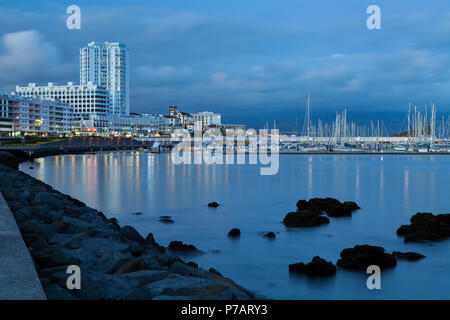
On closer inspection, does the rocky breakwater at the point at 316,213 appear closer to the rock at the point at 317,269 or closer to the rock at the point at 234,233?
the rock at the point at 234,233

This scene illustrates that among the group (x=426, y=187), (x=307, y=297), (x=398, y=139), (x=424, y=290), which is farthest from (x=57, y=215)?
(x=398, y=139)

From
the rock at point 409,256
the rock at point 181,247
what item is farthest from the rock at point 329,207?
the rock at point 181,247

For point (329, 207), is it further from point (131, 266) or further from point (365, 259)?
point (131, 266)

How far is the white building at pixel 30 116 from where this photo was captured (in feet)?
457

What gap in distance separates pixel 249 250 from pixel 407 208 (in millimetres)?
14174

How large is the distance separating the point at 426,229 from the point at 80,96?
625 ft

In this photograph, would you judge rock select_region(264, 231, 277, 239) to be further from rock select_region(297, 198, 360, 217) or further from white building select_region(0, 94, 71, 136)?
white building select_region(0, 94, 71, 136)

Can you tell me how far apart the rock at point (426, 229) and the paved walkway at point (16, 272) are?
479 inches

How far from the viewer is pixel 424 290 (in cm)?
1034

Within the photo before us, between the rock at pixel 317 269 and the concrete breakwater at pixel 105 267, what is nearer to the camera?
the concrete breakwater at pixel 105 267

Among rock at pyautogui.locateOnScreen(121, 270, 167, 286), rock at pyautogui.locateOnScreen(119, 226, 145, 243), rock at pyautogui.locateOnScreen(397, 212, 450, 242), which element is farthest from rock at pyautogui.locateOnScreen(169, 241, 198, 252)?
rock at pyautogui.locateOnScreen(397, 212, 450, 242)

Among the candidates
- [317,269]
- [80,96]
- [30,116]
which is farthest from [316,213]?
[80,96]

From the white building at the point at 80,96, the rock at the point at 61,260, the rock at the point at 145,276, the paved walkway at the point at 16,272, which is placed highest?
the white building at the point at 80,96
